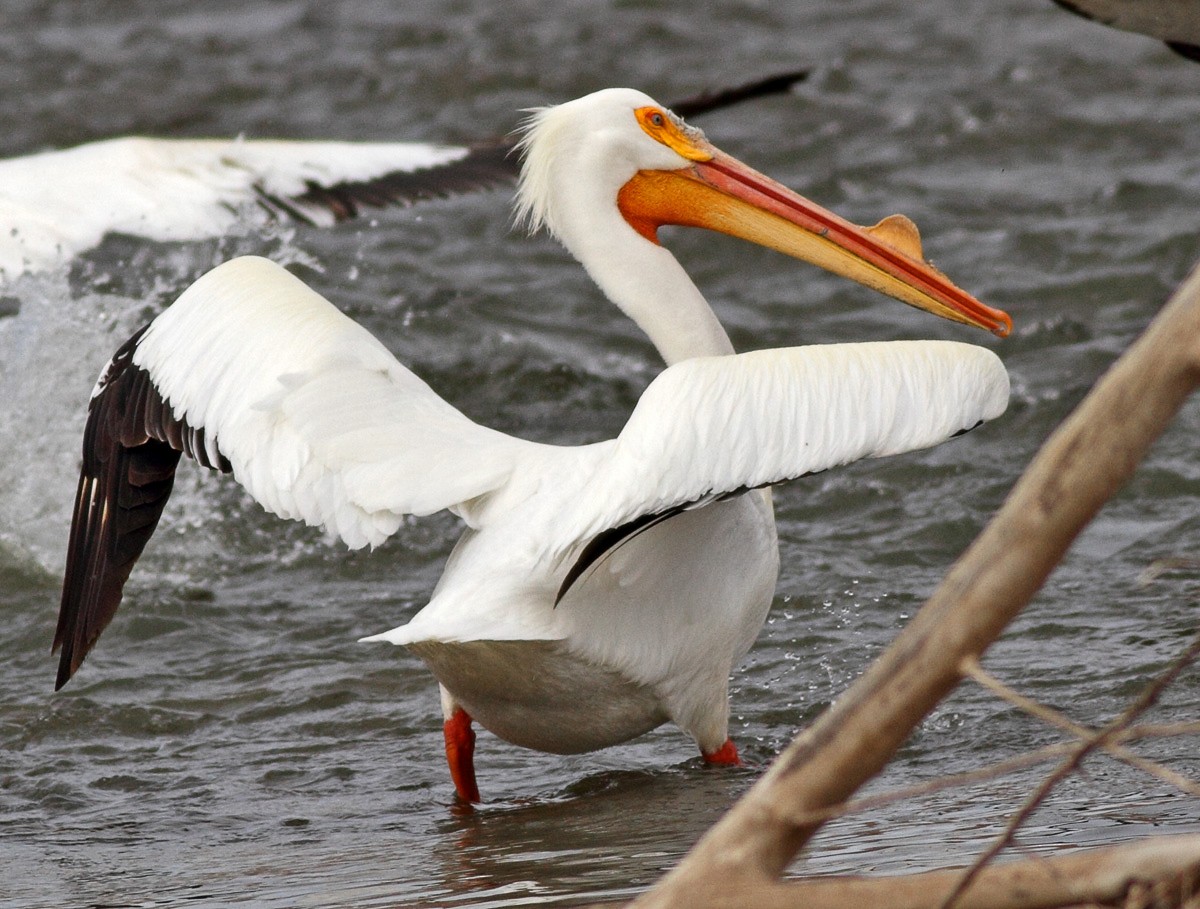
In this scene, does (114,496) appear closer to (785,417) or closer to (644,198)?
(644,198)

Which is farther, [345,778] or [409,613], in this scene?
[409,613]

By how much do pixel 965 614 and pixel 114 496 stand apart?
8.44 feet

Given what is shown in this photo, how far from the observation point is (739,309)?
338 inches

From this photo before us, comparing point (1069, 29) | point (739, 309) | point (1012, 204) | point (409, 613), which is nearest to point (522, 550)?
point (409, 613)

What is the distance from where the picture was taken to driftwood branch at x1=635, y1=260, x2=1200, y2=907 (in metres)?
1.68

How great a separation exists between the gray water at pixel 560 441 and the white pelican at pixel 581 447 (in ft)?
1.24

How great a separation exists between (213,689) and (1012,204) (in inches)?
244

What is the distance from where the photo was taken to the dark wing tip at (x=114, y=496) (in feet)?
12.7

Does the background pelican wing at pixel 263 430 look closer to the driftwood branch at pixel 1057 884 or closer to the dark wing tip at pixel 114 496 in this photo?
the dark wing tip at pixel 114 496

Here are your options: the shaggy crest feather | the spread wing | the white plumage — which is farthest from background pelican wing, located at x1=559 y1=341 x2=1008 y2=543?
the white plumage

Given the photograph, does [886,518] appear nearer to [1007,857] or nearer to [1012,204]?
[1007,857]

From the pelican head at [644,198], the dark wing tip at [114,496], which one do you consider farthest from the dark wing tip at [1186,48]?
the dark wing tip at [114,496]

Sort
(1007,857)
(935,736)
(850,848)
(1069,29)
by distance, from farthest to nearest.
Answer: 1. (1069,29)
2. (935,736)
3. (850,848)
4. (1007,857)

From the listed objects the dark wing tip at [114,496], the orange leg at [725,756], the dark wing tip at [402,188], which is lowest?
the orange leg at [725,756]
